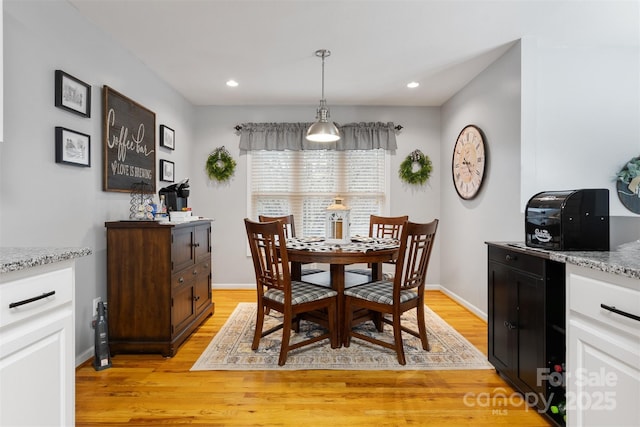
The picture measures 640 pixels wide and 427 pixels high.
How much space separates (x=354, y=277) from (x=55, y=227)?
2266 millimetres

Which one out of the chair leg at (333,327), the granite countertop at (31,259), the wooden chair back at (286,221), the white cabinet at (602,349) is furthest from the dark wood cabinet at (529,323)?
the granite countertop at (31,259)

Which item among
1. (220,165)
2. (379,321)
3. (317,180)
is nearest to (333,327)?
(379,321)

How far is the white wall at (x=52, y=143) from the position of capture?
6.36 feet

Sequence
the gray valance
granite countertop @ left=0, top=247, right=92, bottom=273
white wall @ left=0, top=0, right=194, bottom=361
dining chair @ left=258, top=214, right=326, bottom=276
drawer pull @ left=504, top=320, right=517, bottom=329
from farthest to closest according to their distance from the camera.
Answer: the gray valance, dining chair @ left=258, top=214, right=326, bottom=276, drawer pull @ left=504, top=320, right=517, bottom=329, white wall @ left=0, top=0, right=194, bottom=361, granite countertop @ left=0, top=247, right=92, bottom=273

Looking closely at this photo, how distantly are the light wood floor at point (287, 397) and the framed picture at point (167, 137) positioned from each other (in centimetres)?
215

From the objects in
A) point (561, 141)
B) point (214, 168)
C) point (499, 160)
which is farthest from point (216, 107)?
point (561, 141)

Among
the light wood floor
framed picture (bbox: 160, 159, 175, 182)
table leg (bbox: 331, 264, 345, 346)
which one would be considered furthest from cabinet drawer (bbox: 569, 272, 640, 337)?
framed picture (bbox: 160, 159, 175, 182)

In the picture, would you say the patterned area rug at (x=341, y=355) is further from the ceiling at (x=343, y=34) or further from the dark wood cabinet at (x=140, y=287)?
the ceiling at (x=343, y=34)

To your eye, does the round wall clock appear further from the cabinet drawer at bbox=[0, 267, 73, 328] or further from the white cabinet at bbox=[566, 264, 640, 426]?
the cabinet drawer at bbox=[0, 267, 73, 328]

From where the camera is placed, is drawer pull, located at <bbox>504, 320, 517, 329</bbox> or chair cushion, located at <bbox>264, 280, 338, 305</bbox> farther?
chair cushion, located at <bbox>264, 280, 338, 305</bbox>

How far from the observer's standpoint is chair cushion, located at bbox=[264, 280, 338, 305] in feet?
8.00

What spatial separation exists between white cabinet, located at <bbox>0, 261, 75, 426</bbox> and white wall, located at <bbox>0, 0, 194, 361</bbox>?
96 cm

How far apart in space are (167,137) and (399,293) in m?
2.96

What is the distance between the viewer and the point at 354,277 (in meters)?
3.18
